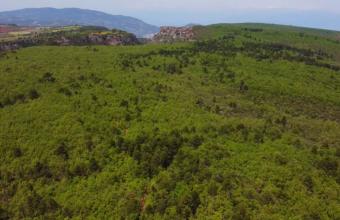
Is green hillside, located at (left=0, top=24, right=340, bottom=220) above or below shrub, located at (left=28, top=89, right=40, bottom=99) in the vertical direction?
below

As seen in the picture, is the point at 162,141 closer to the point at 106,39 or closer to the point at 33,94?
the point at 33,94

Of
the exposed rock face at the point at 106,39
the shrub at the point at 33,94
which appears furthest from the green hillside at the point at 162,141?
the exposed rock face at the point at 106,39

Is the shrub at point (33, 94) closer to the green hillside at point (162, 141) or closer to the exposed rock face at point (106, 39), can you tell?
the green hillside at point (162, 141)

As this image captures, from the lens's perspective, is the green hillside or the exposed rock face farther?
the exposed rock face

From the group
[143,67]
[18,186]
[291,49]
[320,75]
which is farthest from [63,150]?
[291,49]

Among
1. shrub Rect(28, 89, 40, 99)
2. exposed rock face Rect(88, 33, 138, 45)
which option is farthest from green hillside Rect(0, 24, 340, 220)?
exposed rock face Rect(88, 33, 138, 45)

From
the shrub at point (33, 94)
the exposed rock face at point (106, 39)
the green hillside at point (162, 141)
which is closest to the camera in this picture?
the green hillside at point (162, 141)

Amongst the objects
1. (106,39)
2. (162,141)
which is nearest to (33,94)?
(162,141)

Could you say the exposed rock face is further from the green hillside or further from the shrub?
the shrub
